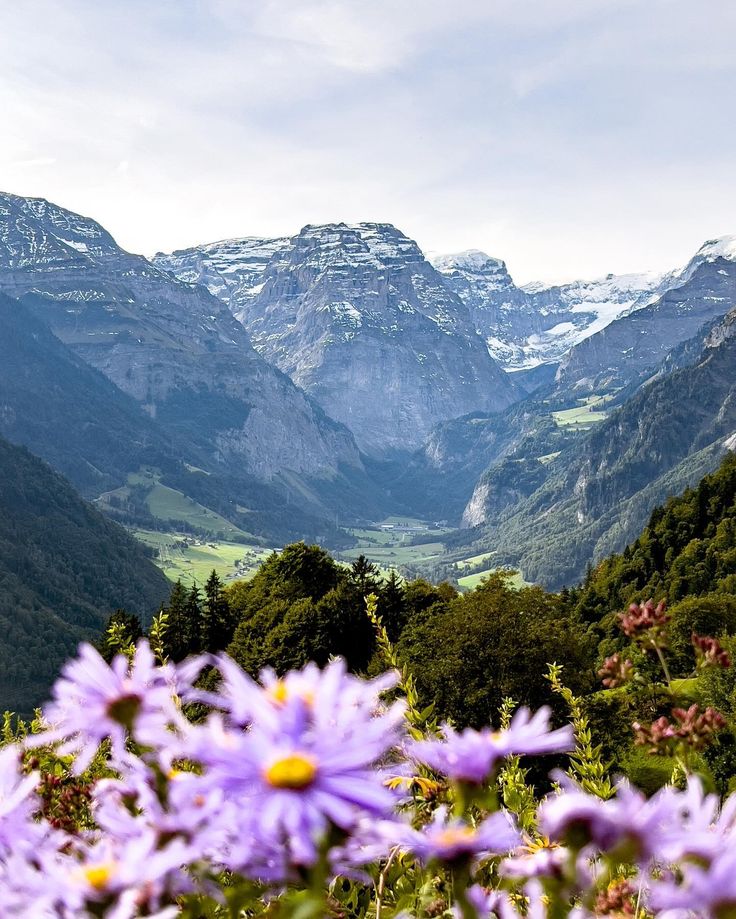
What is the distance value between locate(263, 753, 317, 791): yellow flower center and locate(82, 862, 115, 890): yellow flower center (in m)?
0.45

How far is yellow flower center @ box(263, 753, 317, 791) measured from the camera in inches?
47.8

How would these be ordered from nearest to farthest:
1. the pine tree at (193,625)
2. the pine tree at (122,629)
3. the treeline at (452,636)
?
the pine tree at (122,629)
the treeline at (452,636)
the pine tree at (193,625)

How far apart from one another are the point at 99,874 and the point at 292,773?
0.51 meters

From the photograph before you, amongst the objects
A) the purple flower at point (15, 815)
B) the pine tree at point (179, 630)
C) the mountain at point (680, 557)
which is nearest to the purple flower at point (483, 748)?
the purple flower at point (15, 815)

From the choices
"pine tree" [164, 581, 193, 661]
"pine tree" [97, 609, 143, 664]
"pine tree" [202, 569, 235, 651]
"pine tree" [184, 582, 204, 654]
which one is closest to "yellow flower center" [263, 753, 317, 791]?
"pine tree" [97, 609, 143, 664]

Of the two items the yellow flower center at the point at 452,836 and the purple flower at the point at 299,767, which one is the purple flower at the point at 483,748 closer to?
the yellow flower center at the point at 452,836

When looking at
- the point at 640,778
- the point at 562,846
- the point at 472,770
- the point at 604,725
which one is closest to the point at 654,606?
the point at 562,846

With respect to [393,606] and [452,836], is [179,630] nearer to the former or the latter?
[393,606]

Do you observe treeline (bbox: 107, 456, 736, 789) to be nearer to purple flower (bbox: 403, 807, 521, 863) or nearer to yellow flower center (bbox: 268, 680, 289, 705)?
purple flower (bbox: 403, 807, 521, 863)

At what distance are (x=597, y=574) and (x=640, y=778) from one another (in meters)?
71.6

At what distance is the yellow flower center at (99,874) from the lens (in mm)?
1434

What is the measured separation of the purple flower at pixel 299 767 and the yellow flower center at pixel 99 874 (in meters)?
0.29

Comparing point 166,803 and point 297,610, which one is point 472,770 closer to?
point 166,803

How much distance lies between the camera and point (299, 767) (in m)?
1.23
